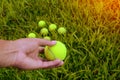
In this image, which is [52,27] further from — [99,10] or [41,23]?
[99,10]

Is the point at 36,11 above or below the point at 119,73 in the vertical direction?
above

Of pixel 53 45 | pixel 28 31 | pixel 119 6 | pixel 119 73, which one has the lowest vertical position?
pixel 119 73

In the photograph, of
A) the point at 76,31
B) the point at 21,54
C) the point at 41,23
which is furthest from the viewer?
the point at 41,23

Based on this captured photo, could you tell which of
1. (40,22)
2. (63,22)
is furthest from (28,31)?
(63,22)

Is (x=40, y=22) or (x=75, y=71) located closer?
(x=75, y=71)

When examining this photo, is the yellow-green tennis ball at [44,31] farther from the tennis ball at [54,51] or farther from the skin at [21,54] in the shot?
the skin at [21,54]

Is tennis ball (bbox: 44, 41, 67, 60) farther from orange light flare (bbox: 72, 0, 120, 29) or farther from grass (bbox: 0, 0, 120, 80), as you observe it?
orange light flare (bbox: 72, 0, 120, 29)

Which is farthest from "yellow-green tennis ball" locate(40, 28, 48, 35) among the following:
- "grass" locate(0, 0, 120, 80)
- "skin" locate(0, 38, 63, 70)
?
"skin" locate(0, 38, 63, 70)

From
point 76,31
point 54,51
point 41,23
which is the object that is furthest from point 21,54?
point 41,23

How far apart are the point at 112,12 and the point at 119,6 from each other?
122mm

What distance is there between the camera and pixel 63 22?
3.06m

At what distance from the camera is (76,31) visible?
2.85 m

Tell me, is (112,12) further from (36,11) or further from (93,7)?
(36,11)

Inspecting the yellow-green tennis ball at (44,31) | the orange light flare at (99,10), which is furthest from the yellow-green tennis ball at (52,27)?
the orange light flare at (99,10)
